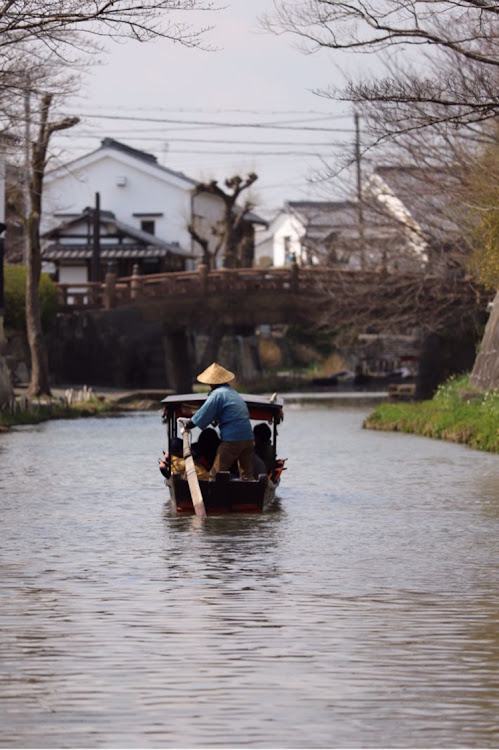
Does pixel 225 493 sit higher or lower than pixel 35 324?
lower

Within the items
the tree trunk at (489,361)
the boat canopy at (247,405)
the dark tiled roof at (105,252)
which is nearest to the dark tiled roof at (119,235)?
the dark tiled roof at (105,252)

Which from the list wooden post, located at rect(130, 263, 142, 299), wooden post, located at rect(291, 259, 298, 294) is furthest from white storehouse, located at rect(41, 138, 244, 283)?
wooden post, located at rect(291, 259, 298, 294)

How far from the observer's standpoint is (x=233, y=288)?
2285 inches

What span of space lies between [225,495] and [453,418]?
648 inches

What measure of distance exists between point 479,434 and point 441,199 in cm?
2075

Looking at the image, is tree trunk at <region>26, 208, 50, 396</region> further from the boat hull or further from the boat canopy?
the boat hull

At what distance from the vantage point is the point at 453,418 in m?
33.2

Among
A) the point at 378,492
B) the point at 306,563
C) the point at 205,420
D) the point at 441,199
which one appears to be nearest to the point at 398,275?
the point at 441,199

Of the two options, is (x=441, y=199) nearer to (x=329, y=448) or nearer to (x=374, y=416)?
(x=374, y=416)

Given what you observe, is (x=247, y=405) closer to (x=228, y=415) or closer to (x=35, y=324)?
(x=228, y=415)

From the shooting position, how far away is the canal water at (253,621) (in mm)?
7516

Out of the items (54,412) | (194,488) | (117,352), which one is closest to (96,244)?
(117,352)

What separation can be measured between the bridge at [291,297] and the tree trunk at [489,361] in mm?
11865

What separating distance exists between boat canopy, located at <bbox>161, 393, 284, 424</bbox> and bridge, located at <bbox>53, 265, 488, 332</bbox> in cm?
3010
